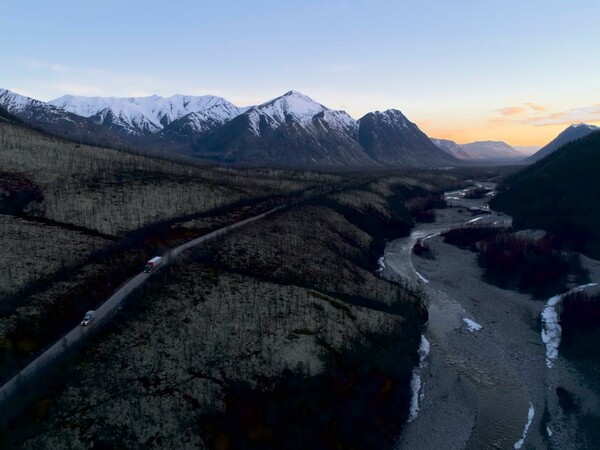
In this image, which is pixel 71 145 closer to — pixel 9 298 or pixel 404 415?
pixel 9 298

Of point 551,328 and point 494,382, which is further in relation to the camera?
point 551,328

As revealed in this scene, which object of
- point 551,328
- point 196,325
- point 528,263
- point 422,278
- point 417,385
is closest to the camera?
point 196,325

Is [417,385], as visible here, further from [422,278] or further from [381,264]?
[381,264]

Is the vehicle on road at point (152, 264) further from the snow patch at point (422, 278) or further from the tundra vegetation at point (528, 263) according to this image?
the tundra vegetation at point (528, 263)

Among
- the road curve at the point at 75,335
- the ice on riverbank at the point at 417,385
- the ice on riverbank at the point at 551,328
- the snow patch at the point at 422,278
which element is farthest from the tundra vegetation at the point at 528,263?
the road curve at the point at 75,335

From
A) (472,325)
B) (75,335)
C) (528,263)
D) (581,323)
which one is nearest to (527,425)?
(472,325)

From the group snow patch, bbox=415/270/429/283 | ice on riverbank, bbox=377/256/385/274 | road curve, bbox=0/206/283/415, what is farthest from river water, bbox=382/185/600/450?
road curve, bbox=0/206/283/415
